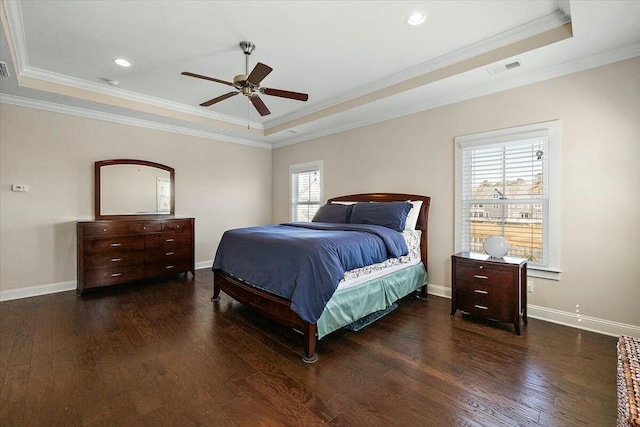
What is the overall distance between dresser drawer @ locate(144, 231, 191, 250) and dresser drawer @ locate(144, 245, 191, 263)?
33mm

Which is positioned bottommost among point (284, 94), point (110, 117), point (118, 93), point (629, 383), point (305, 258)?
point (629, 383)

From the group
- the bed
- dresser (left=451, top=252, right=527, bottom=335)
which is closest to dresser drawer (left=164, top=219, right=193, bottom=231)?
the bed

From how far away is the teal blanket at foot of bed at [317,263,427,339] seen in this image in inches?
93.4

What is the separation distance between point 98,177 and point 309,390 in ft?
14.1

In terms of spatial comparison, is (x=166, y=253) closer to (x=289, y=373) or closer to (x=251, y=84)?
(x=251, y=84)

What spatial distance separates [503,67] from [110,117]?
5177mm

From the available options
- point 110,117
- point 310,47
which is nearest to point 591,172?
point 310,47

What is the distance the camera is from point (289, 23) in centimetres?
250

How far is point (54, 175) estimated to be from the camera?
12.8 ft

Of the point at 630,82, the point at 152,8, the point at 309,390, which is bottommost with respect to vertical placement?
the point at 309,390

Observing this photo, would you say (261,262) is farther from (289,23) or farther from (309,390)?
(289,23)

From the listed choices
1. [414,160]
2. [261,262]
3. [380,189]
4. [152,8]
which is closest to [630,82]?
[414,160]

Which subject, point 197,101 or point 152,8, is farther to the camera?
point 197,101

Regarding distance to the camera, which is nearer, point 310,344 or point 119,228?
point 310,344
